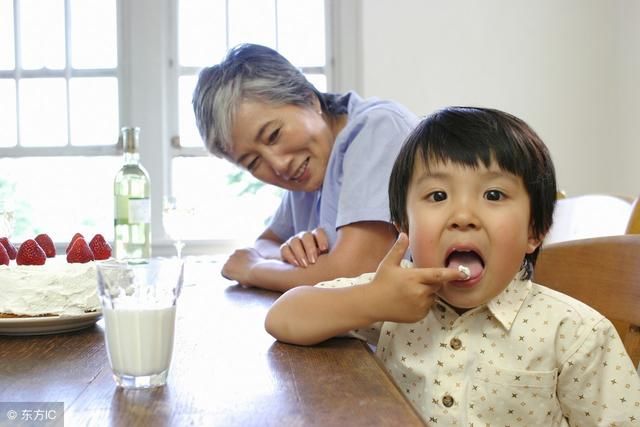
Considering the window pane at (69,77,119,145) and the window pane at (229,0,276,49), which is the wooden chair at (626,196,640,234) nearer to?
the window pane at (229,0,276,49)

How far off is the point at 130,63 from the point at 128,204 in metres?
1.13

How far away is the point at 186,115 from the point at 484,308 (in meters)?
2.44

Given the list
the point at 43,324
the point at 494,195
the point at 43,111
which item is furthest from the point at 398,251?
the point at 43,111

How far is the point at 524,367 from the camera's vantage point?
0.85m

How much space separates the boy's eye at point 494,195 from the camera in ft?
2.82

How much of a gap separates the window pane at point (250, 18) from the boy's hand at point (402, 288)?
2453 millimetres

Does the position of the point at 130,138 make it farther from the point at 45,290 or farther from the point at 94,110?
the point at 94,110

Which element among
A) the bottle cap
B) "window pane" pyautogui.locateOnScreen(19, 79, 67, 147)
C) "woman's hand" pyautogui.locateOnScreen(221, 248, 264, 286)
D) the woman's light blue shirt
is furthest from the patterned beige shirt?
"window pane" pyautogui.locateOnScreen(19, 79, 67, 147)

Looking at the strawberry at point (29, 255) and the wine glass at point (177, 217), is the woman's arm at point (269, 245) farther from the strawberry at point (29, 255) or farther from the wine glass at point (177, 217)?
the strawberry at point (29, 255)

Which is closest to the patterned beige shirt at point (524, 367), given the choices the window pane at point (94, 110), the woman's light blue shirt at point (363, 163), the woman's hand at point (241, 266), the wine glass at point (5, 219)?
the woman's light blue shirt at point (363, 163)

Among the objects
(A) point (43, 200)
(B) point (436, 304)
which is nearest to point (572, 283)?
(B) point (436, 304)

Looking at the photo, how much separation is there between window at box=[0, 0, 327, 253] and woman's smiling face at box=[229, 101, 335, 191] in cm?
152

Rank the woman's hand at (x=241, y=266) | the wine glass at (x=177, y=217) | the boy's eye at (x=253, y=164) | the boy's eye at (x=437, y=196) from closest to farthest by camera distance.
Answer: the boy's eye at (x=437, y=196), the woman's hand at (x=241, y=266), the boy's eye at (x=253, y=164), the wine glass at (x=177, y=217)

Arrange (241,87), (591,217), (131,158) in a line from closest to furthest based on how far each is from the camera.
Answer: (241,87) < (591,217) < (131,158)
